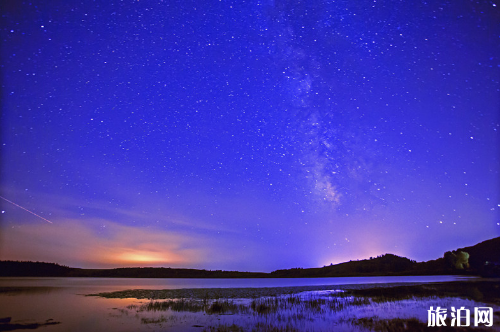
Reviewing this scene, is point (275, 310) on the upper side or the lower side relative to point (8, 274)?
upper

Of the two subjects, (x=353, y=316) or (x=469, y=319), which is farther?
(x=353, y=316)

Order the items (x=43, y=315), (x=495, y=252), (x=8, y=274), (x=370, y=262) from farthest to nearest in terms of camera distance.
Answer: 1. (x=370, y=262)
2. (x=8, y=274)
3. (x=495, y=252)
4. (x=43, y=315)

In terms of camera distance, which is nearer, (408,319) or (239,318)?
(408,319)

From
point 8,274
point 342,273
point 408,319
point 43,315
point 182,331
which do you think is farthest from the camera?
point 342,273

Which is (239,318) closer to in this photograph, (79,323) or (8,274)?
(79,323)

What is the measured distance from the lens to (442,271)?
9294 cm

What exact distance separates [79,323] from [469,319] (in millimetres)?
16891

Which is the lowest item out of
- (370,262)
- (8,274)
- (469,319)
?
(8,274)

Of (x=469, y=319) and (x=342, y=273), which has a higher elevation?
(x=469, y=319)

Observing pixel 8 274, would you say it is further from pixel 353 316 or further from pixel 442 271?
pixel 442 271

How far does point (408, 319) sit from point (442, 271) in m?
96.8

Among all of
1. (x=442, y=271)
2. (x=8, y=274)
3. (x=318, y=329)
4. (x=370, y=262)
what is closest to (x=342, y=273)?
(x=370, y=262)

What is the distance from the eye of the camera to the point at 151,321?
568 inches

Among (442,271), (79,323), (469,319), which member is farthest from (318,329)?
(442,271)
